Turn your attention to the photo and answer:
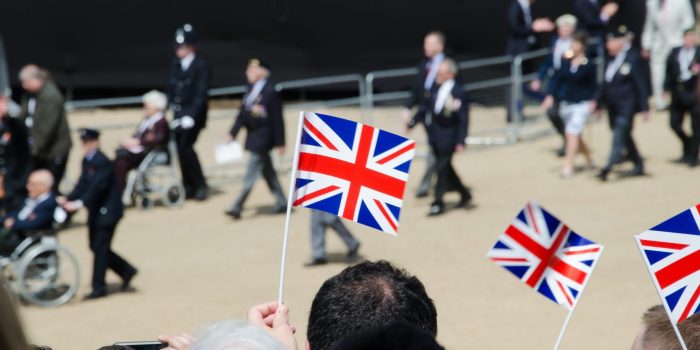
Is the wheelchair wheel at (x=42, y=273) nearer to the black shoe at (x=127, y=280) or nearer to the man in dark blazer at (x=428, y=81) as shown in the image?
the black shoe at (x=127, y=280)

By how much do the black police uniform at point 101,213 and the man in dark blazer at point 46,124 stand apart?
2628mm

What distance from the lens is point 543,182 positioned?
12.9 meters

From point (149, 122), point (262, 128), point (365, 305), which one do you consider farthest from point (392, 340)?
point (149, 122)

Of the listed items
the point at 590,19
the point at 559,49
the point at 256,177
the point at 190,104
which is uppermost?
the point at 590,19

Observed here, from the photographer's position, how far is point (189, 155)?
508 inches

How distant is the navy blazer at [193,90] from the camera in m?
13.1

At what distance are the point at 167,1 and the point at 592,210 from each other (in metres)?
8.91

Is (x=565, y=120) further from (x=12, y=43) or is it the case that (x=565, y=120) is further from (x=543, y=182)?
(x=12, y=43)

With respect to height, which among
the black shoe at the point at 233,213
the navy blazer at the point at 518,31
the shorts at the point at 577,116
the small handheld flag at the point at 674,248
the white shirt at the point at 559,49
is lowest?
the black shoe at the point at 233,213

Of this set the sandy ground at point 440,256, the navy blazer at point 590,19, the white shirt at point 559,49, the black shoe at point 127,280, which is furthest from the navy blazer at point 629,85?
the black shoe at point 127,280

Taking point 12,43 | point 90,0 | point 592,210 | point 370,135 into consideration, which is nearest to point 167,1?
point 90,0

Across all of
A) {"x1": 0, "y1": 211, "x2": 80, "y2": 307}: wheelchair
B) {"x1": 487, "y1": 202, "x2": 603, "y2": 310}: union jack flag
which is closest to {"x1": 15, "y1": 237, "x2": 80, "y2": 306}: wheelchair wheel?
{"x1": 0, "y1": 211, "x2": 80, "y2": 307}: wheelchair

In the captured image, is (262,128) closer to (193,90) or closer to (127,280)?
(193,90)

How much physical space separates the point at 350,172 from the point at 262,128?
7.48 meters
